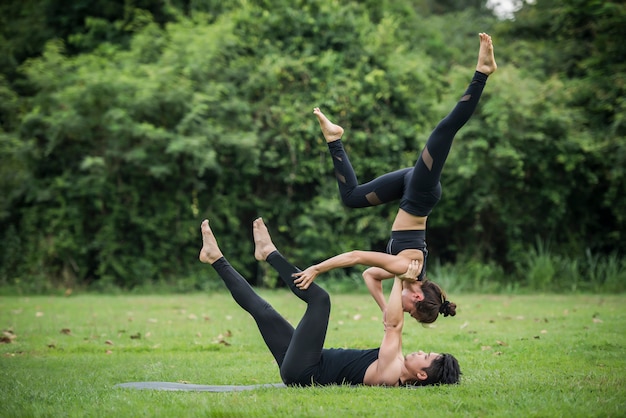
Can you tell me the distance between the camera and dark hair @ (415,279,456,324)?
4.97m

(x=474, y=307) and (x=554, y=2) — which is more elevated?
(x=554, y=2)

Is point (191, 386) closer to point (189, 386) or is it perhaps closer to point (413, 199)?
point (189, 386)

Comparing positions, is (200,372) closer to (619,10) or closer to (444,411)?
(444,411)

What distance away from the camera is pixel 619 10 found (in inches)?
560

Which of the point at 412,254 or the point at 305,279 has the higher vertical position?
the point at 412,254

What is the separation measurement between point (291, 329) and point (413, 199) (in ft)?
4.33

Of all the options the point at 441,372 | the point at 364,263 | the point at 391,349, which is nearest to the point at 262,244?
the point at 364,263

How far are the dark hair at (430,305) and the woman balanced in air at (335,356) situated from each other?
213mm

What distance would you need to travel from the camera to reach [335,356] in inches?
197

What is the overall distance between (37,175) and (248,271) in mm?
4537

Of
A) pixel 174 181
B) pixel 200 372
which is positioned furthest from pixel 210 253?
pixel 174 181

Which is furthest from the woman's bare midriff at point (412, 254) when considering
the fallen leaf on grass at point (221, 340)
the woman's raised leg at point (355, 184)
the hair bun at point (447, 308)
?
the fallen leaf on grass at point (221, 340)

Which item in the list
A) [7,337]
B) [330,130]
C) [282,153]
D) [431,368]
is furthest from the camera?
[282,153]

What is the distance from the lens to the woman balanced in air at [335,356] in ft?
15.7
